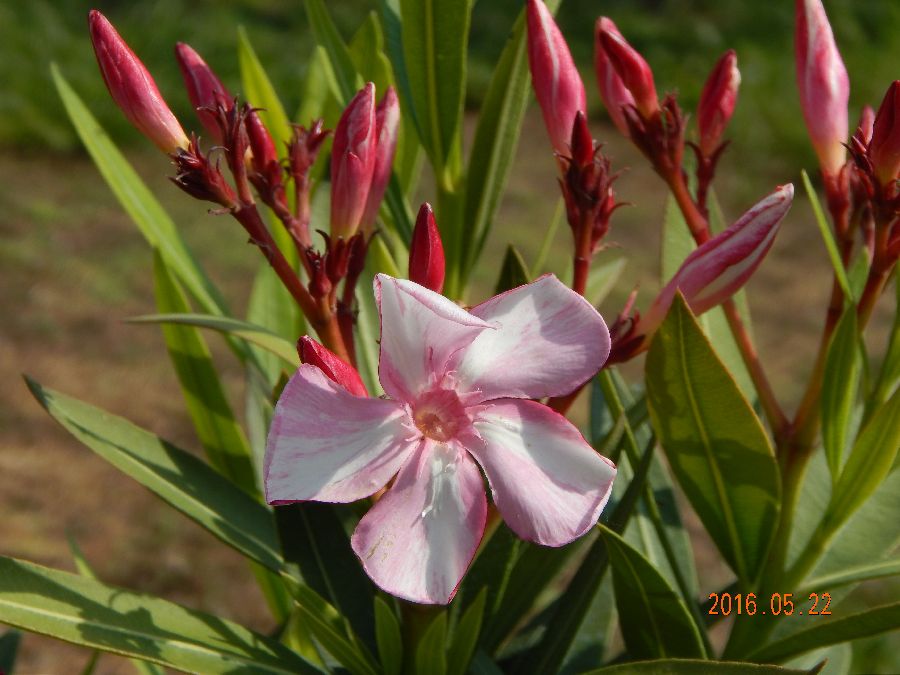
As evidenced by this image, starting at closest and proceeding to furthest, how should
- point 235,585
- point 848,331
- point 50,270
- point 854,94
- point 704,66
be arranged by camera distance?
point 848,331
point 235,585
point 50,270
point 854,94
point 704,66

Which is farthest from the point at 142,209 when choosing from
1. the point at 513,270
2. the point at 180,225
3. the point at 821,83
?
the point at 180,225

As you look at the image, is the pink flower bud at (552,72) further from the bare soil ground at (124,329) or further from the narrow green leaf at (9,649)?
the bare soil ground at (124,329)

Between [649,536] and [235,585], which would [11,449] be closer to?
[235,585]

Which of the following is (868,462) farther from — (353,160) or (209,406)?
(209,406)

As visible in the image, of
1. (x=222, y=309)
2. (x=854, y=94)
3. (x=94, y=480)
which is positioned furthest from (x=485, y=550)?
(x=854, y=94)

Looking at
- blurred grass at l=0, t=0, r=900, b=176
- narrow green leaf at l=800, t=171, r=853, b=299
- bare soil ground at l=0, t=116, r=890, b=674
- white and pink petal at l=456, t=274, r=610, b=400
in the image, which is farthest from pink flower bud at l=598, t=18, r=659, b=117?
blurred grass at l=0, t=0, r=900, b=176

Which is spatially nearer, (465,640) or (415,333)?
(415,333)
